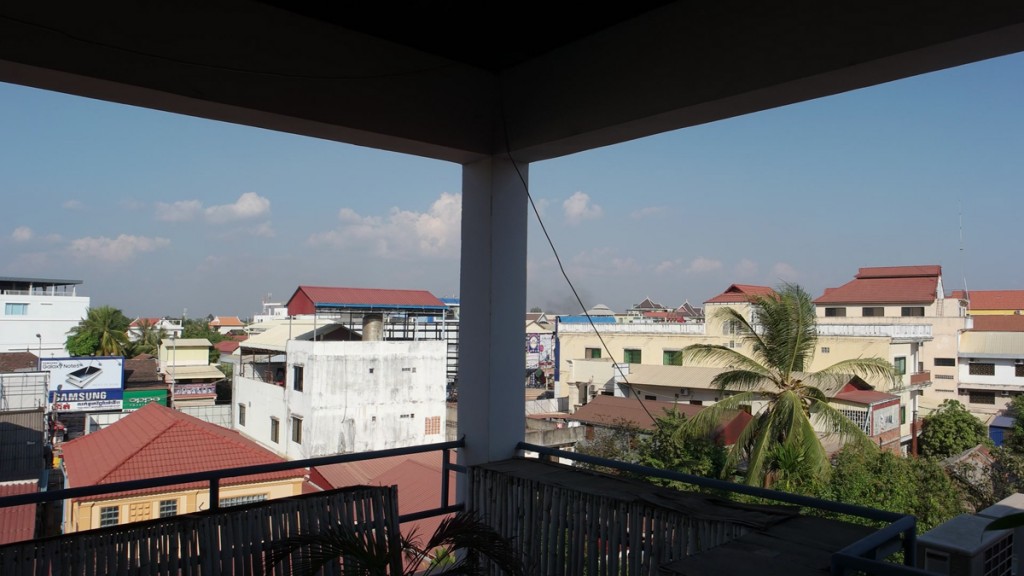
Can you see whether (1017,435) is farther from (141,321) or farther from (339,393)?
(141,321)

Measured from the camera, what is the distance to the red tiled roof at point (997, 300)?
99.3 feet

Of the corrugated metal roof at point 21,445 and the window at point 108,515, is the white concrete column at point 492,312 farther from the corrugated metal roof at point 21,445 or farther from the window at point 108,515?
the corrugated metal roof at point 21,445

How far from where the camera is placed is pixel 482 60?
118 inches

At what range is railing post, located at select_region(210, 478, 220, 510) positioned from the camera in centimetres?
222

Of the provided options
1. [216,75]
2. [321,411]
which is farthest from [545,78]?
[321,411]

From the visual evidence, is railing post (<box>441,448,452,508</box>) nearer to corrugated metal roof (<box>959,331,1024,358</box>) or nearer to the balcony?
the balcony

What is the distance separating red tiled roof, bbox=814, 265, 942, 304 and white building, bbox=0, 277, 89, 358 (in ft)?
84.3

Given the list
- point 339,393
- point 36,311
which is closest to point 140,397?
point 36,311

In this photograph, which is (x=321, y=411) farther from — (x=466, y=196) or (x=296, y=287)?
(x=466, y=196)

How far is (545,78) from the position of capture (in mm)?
2898

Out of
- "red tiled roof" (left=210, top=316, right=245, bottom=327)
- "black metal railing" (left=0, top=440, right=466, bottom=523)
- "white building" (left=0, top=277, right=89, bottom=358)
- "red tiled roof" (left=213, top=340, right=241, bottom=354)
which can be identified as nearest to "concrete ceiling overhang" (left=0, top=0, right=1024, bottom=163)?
"black metal railing" (left=0, top=440, right=466, bottom=523)

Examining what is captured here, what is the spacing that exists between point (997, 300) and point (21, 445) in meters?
37.2

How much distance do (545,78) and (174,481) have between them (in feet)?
6.97

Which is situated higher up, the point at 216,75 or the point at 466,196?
the point at 216,75
